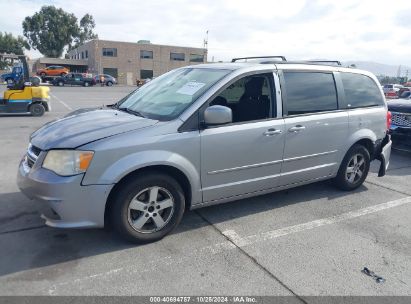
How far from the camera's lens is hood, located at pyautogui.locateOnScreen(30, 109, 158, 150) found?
3242mm

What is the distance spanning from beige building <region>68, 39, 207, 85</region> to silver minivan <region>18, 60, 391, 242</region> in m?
56.0

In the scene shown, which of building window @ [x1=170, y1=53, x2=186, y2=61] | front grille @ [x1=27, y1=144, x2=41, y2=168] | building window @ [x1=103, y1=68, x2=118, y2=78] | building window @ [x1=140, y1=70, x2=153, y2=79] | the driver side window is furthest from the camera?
building window @ [x1=170, y1=53, x2=186, y2=61]

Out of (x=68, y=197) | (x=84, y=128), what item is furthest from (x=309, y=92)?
(x=68, y=197)

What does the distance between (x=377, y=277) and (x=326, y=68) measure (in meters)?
2.84

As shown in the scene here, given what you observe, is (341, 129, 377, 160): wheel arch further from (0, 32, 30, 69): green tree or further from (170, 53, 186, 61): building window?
(0, 32, 30, 69): green tree

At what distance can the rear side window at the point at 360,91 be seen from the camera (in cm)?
501

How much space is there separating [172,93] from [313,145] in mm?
1909

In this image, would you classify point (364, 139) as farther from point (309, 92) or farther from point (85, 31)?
point (85, 31)

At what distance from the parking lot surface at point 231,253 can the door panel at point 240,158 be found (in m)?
0.44

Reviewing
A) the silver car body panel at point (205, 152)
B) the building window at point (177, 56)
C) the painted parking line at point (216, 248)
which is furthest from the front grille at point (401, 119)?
the building window at point (177, 56)

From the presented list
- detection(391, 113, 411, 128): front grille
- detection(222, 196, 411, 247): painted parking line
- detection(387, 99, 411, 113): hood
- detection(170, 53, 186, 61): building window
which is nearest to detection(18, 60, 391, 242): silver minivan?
detection(222, 196, 411, 247): painted parking line

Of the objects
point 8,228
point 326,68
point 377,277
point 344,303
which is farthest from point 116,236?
point 326,68

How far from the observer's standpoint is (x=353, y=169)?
5246 mm

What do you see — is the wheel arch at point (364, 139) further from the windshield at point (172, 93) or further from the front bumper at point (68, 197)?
the front bumper at point (68, 197)
